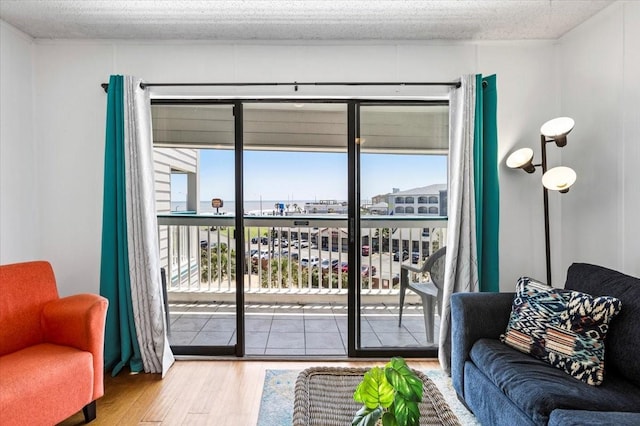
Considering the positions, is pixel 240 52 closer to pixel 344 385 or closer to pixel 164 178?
pixel 164 178

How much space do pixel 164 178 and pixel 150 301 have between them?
38.9 inches

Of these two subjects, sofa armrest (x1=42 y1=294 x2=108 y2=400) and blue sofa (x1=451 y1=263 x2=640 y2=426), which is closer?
blue sofa (x1=451 y1=263 x2=640 y2=426)

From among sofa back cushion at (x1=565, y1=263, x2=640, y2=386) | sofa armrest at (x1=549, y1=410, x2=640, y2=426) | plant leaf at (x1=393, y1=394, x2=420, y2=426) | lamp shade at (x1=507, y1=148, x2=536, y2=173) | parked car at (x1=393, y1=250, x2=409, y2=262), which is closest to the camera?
plant leaf at (x1=393, y1=394, x2=420, y2=426)

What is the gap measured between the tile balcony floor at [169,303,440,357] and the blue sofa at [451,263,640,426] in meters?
0.85

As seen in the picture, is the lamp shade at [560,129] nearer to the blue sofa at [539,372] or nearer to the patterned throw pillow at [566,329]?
the blue sofa at [539,372]

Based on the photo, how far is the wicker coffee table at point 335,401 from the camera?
1.41 metres

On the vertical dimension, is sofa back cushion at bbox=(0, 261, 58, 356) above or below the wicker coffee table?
above

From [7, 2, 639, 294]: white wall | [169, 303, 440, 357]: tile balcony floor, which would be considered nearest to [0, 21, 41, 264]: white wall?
[7, 2, 639, 294]: white wall

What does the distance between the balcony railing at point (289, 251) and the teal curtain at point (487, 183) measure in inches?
13.4

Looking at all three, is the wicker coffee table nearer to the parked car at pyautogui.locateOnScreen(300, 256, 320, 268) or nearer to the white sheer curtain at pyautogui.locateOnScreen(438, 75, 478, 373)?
the white sheer curtain at pyautogui.locateOnScreen(438, 75, 478, 373)

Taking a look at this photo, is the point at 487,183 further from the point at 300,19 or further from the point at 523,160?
the point at 300,19

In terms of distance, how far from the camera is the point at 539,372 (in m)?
1.66

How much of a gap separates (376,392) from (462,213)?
1847 mm

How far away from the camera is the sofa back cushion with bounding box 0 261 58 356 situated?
2016mm
